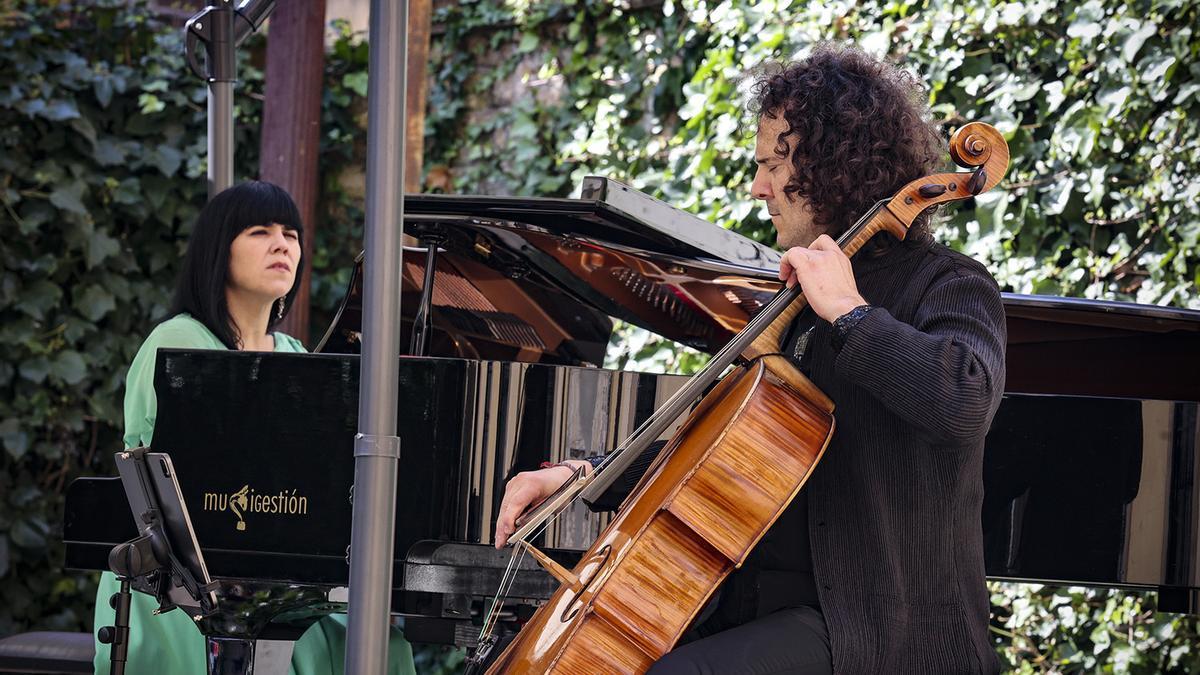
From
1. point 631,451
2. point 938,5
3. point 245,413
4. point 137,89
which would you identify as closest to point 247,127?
point 137,89

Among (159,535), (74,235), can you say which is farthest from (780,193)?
(74,235)

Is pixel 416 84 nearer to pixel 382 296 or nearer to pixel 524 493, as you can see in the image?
pixel 382 296

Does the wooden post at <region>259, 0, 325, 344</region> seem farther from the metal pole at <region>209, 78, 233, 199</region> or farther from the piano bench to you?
the piano bench

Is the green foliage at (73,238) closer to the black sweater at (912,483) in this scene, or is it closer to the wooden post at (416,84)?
the wooden post at (416,84)

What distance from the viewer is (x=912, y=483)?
1878mm

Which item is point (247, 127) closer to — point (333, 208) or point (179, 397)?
point (333, 208)

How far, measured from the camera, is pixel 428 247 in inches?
126

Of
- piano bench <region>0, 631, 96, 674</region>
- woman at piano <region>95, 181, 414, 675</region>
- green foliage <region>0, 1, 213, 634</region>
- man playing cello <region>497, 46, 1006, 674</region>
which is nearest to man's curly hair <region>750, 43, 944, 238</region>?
man playing cello <region>497, 46, 1006, 674</region>

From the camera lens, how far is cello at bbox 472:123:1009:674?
1.83 metres

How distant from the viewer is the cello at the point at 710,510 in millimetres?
1826

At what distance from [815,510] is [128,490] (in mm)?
1522

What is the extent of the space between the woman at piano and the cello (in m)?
1.52

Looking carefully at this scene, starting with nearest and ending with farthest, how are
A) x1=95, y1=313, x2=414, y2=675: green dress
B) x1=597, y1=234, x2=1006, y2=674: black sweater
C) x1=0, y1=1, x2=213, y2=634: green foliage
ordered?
x1=597, y1=234, x2=1006, y2=674: black sweater → x1=95, y1=313, x2=414, y2=675: green dress → x1=0, y1=1, x2=213, y2=634: green foliage

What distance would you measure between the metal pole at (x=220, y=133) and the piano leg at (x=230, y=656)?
1531 millimetres
